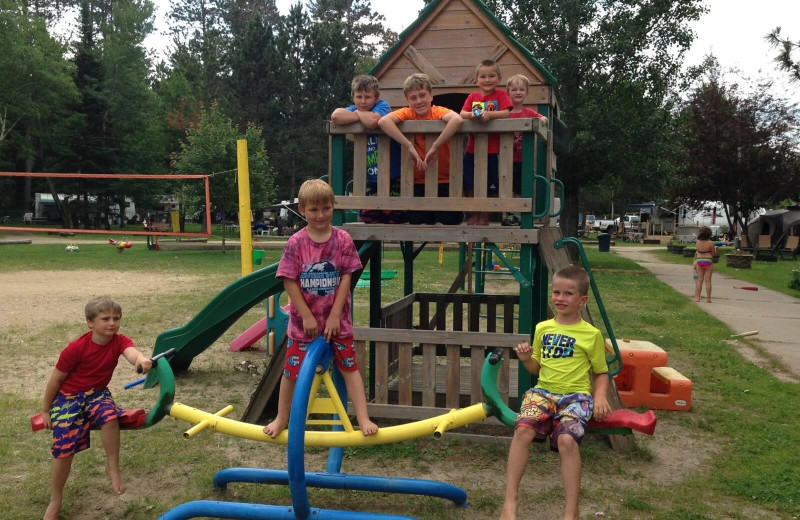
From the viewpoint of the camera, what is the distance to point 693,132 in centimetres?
3162

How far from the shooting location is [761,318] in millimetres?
11461

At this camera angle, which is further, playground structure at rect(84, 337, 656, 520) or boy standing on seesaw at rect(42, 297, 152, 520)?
boy standing on seesaw at rect(42, 297, 152, 520)

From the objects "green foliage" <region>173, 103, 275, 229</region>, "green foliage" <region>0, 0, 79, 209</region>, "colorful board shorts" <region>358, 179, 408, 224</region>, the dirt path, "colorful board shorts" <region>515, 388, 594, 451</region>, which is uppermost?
"green foliage" <region>0, 0, 79, 209</region>

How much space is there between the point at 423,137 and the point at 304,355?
2.14 metres

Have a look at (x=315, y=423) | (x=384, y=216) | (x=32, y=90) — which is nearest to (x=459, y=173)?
(x=384, y=216)

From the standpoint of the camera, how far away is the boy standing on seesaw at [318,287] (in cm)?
341

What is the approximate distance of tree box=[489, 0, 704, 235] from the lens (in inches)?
762

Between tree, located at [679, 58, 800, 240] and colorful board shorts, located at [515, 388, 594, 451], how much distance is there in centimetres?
2927

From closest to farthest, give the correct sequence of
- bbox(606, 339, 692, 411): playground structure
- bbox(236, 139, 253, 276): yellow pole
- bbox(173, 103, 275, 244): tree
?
bbox(606, 339, 692, 411): playground structure → bbox(236, 139, 253, 276): yellow pole → bbox(173, 103, 275, 244): tree

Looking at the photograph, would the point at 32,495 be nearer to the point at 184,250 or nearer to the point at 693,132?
the point at 184,250

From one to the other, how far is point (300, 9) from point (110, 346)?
45.0 metres

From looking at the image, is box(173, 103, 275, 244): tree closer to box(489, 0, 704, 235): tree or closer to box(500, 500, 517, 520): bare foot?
box(489, 0, 704, 235): tree

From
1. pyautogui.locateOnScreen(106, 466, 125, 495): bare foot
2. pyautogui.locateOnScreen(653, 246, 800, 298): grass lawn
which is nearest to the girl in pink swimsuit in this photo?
pyautogui.locateOnScreen(653, 246, 800, 298): grass lawn

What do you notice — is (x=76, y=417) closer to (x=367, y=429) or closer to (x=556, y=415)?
(x=367, y=429)
